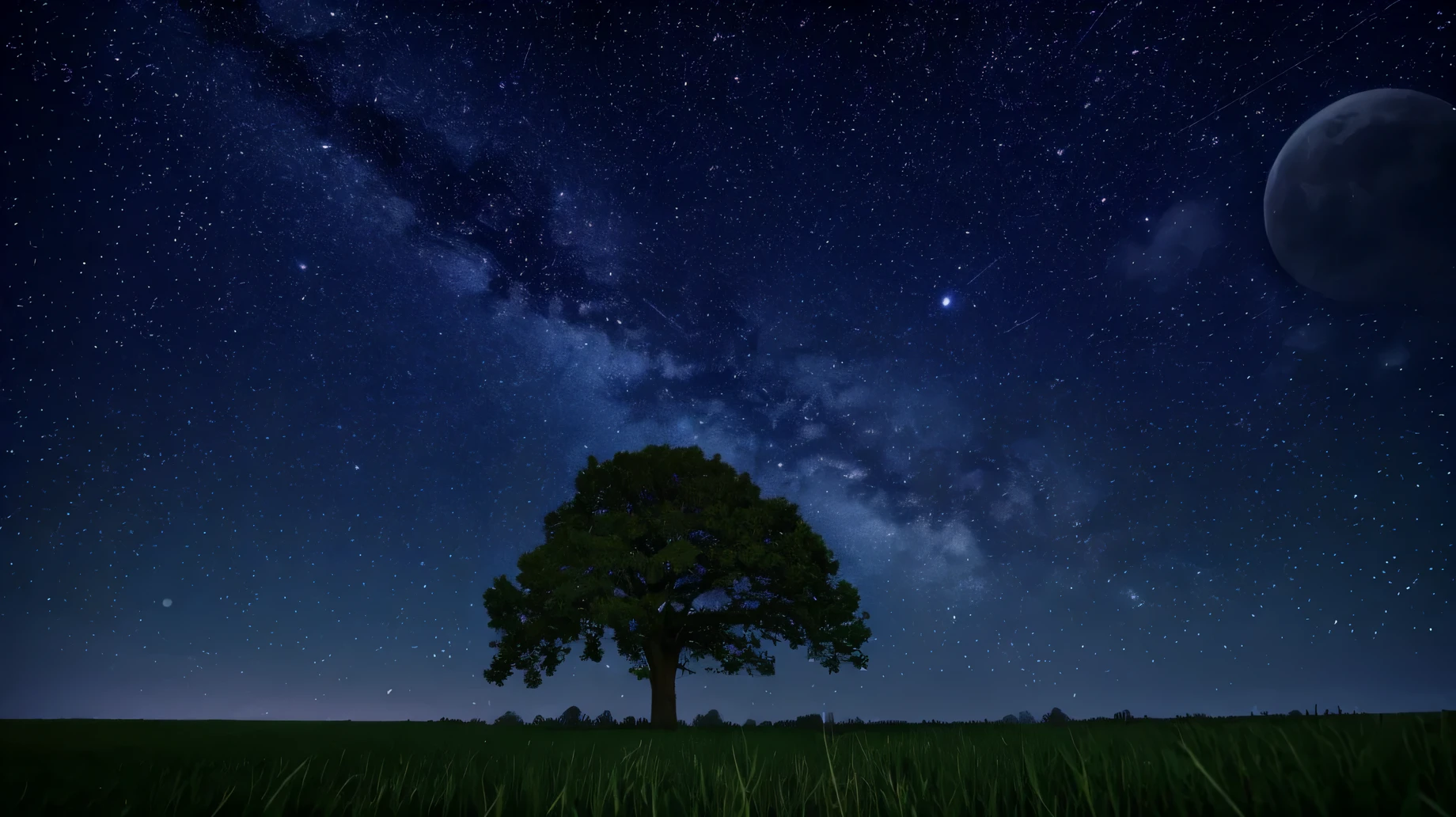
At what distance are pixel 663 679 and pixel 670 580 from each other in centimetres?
324

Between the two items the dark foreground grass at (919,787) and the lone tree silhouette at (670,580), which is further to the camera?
the lone tree silhouette at (670,580)

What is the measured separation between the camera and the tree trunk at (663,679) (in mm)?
19953

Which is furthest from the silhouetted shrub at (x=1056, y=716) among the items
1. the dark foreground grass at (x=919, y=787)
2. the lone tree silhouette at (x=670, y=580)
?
the dark foreground grass at (x=919, y=787)

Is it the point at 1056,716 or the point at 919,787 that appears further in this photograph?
the point at 1056,716

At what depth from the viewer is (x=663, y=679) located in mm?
20422

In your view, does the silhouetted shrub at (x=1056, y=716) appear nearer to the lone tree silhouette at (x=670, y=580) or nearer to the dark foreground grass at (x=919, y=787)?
the lone tree silhouette at (x=670, y=580)

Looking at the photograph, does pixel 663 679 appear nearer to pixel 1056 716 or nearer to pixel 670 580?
pixel 670 580

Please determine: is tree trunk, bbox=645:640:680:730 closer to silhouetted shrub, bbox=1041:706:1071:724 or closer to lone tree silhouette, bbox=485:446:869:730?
lone tree silhouette, bbox=485:446:869:730

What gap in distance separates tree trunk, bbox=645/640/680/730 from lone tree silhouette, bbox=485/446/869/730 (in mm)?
36

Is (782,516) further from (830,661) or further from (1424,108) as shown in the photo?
(1424,108)

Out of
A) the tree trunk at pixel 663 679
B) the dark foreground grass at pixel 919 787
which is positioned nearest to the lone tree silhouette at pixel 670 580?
the tree trunk at pixel 663 679

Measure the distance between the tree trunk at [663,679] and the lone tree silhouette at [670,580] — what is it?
0.04m

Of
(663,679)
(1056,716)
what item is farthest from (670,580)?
(1056,716)

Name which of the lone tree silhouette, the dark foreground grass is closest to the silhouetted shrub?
the lone tree silhouette
